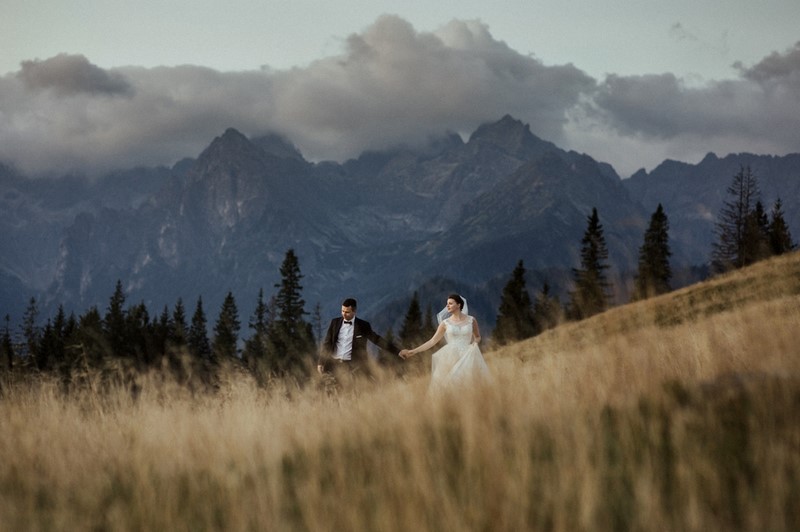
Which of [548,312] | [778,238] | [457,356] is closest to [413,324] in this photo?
[778,238]

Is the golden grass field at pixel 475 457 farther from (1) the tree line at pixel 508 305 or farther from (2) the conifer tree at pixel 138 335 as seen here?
(2) the conifer tree at pixel 138 335

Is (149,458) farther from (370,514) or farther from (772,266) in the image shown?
(772,266)

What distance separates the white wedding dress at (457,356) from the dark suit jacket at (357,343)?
1.01 meters

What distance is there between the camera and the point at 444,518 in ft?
11.5

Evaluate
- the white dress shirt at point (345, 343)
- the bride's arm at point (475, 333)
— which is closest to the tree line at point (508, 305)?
the white dress shirt at point (345, 343)

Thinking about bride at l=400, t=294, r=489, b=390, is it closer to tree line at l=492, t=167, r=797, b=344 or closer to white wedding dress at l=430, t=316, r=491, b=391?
white wedding dress at l=430, t=316, r=491, b=391

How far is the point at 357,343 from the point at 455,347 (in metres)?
1.96

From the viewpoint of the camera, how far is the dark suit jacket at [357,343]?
1225 centimetres

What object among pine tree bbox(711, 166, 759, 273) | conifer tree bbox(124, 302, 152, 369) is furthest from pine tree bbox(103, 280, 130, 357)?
pine tree bbox(711, 166, 759, 273)

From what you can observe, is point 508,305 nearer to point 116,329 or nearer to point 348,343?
point 116,329

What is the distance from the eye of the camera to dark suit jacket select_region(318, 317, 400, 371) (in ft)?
40.2

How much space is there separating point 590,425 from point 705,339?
10.1 feet

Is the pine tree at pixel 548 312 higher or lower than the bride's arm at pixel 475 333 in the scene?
higher

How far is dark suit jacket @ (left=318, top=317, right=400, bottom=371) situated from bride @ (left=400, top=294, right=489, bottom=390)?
73 cm
